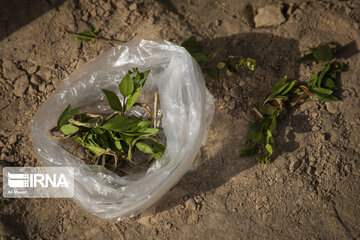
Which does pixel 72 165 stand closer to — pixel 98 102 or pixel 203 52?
pixel 98 102

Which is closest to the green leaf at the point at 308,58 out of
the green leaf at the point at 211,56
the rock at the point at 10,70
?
the green leaf at the point at 211,56

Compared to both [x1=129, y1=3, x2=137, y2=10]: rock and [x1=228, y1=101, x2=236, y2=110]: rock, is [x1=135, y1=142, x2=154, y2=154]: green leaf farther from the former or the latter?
[x1=129, y1=3, x2=137, y2=10]: rock

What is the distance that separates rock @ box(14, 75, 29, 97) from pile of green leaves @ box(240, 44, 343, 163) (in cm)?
94

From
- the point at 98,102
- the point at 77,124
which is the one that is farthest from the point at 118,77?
the point at 77,124

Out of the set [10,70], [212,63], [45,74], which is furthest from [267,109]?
[10,70]

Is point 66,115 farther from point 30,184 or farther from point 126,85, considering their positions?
point 30,184

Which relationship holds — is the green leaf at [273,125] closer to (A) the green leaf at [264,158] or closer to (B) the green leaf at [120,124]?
(A) the green leaf at [264,158]

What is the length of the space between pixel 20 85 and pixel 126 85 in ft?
1.82

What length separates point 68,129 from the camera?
1.21 metres

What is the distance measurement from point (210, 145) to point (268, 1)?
68 centimetres

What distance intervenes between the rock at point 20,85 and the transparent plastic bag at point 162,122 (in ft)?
0.69

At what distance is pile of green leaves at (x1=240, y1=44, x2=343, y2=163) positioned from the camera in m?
1.32

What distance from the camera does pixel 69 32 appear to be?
58.6 inches

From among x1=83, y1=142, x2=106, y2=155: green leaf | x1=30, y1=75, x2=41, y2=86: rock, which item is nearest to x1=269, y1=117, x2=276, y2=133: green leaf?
x1=83, y1=142, x2=106, y2=155: green leaf
